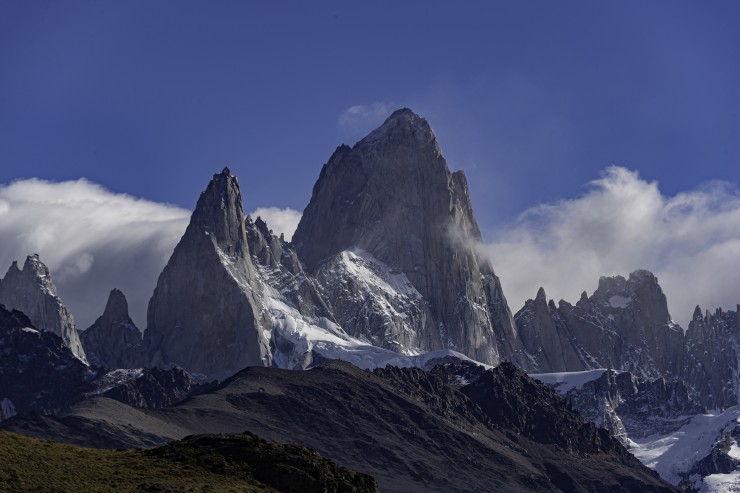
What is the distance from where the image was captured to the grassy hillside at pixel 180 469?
4454 inches

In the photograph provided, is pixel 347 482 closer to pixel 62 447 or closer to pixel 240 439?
pixel 240 439

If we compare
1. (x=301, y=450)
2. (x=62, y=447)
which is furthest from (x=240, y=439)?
(x=62, y=447)

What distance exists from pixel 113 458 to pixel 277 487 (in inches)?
498

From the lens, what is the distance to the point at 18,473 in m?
113

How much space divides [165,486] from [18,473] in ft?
31.5

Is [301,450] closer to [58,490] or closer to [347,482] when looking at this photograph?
[347,482]

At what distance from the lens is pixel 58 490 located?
11138 centimetres


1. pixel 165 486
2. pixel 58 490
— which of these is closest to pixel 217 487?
pixel 165 486

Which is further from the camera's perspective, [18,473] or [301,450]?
[301,450]

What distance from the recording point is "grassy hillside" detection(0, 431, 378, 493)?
11312 cm

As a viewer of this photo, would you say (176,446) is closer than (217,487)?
No

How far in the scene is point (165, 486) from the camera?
372ft

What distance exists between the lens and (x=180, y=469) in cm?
11850

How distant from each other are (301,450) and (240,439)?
466cm
